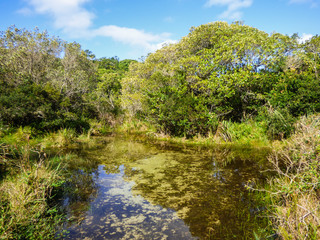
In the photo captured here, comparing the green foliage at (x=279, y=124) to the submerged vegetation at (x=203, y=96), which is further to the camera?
the submerged vegetation at (x=203, y=96)

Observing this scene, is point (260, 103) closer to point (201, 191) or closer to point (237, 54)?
point (237, 54)

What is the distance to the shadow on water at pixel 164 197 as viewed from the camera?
153 inches

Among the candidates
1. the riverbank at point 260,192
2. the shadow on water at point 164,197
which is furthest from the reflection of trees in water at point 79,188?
the riverbank at point 260,192

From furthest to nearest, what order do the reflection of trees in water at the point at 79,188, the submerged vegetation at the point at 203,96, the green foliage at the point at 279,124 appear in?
1. the submerged vegetation at the point at 203,96
2. the green foliage at the point at 279,124
3. the reflection of trees in water at the point at 79,188

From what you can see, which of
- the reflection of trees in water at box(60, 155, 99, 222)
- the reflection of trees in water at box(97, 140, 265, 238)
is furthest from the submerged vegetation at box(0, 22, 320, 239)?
the reflection of trees in water at box(97, 140, 265, 238)

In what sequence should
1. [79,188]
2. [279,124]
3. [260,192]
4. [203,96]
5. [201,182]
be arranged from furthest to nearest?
[203,96] → [279,124] → [201,182] → [79,188] → [260,192]

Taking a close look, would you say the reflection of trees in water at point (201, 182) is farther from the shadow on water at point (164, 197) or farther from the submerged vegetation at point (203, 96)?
the submerged vegetation at point (203, 96)

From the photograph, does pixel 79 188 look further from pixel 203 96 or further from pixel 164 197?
pixel 203 96

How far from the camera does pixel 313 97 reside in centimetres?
1021

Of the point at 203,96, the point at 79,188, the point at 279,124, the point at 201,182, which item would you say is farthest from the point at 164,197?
the point at 203,96

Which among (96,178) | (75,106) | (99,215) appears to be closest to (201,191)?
(99,215)

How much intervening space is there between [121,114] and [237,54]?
1206 centimetres

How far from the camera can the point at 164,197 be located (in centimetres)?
536

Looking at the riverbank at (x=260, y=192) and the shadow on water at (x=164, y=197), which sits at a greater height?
the riverbank at (x=260, y=192)
